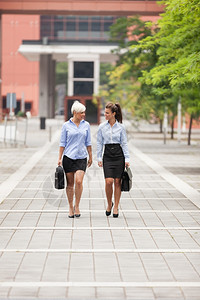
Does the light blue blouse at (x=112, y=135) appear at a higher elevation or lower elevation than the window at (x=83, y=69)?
lower

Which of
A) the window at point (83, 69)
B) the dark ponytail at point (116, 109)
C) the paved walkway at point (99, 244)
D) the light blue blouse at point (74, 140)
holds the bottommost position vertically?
the paved walkway at point (99, 244)

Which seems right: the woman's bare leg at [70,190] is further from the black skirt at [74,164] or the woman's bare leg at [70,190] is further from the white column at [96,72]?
the white column at [96,72]

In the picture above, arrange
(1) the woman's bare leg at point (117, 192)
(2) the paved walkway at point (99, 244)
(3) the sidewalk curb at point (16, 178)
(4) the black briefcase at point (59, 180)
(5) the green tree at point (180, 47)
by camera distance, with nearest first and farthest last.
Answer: (2) the paved walkway at point (99, 244) → (4) the black briefcase at point (59, 180) → (1) the woman's bare leg at point (117, 192) → (3) the sidewalk curb at point (16, 178) → (5) the green tree at point (180, 47)

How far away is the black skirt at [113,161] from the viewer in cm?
1077

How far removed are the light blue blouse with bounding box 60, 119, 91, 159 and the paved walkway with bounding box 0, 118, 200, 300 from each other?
1.00 metres

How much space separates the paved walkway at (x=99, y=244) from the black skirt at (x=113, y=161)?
27.6 inches

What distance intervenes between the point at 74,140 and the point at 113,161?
0.69m

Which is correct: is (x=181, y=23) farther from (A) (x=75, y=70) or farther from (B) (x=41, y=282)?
(A) (x=75, y=70)

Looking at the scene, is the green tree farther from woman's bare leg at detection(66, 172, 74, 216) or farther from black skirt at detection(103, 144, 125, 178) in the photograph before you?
woman's bare leg at detection(66, 172, 74, 216)

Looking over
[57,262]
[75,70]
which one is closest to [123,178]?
[57,262]

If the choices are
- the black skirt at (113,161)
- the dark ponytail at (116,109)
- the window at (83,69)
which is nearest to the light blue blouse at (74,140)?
the black skirt at (113,161)

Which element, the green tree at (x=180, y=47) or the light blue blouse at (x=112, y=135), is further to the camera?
the green tree at (x=180, y=47)

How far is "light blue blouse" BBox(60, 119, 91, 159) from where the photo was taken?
34.9 ft

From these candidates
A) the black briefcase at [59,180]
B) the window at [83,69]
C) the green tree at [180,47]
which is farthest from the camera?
the window at [83,69]
